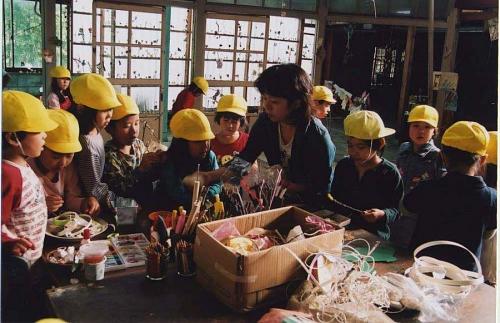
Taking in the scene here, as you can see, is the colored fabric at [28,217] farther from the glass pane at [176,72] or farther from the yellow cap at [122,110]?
the glass pane at [176,72]

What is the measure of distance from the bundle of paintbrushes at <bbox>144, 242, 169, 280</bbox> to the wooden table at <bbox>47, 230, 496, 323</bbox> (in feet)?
0.09

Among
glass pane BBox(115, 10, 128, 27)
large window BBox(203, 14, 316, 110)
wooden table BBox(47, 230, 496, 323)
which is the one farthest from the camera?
large window BBox(203, 14, 316, 110)

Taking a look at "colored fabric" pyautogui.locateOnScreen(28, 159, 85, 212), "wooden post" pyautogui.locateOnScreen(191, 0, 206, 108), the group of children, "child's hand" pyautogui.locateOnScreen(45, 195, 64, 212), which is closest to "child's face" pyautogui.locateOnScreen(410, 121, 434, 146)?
the group of children

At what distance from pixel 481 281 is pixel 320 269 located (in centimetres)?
67

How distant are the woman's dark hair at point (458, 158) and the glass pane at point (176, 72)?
5.46m

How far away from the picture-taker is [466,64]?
7.91 meters

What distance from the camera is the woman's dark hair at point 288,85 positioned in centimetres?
236

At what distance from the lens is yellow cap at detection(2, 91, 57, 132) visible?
178 cm

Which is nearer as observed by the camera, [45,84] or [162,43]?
[45,84]

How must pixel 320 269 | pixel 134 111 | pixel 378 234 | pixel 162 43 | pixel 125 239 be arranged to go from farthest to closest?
pixel 162 43, pixel 134 111, pixel 378 234, pixel 125 239, pixel 320 269

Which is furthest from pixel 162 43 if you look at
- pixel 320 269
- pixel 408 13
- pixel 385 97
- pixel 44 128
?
pixel 385 97

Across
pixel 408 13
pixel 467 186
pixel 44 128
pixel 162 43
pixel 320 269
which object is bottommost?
pixel 320 269

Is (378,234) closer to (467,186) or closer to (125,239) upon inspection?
(467,186)

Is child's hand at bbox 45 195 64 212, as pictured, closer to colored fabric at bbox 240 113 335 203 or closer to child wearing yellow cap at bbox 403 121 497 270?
colored fabric at bbox 240 113 335 203
